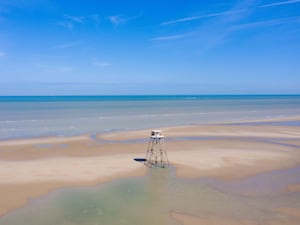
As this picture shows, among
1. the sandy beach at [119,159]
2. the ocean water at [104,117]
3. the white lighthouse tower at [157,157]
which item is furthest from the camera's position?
the ocean water at [104,117]

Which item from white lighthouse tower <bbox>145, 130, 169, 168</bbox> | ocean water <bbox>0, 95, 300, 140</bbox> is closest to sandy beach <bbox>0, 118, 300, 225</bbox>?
white lighthouse tower <bbox>145, 130, 169, 168</bbox>

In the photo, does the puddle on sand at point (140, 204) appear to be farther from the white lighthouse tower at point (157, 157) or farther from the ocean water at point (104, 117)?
the ocean water at point (104, 117)

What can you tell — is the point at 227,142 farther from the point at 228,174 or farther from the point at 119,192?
the point at 119,192

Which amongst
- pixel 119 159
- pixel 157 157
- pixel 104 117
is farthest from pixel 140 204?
pixel 104 117

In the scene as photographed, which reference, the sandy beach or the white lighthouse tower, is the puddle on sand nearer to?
the sandy beach

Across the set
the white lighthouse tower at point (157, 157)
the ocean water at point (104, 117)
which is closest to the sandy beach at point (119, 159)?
the white lighthouse tower at point (157, 157)

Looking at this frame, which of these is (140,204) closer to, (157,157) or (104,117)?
(157,157)
